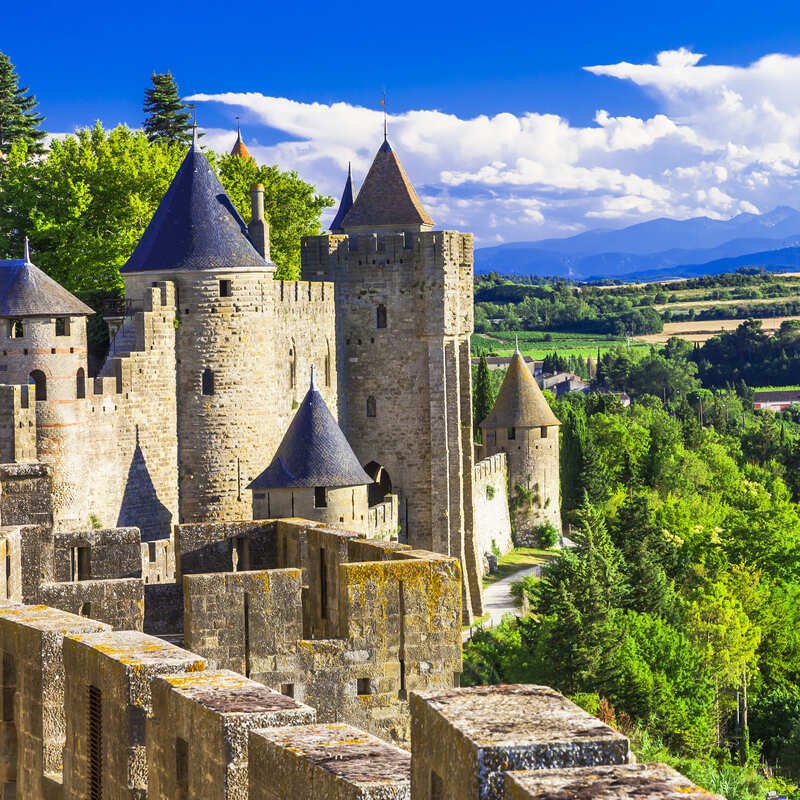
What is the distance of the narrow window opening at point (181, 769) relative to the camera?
32.8 feet

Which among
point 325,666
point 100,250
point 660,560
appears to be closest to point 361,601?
point 325,666

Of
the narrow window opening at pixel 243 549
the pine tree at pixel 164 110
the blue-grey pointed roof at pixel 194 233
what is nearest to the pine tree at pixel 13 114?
the pine tree at pixel 164 110

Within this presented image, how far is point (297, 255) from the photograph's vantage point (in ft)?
191

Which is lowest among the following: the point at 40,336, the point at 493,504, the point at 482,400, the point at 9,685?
the point at 493,504

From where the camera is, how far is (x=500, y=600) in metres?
53.0

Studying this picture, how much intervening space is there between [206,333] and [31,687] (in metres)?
27.2

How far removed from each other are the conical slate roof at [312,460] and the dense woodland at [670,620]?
22.8ft

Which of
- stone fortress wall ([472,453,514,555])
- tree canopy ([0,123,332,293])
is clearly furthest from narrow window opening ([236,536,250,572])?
stone fortress wall ([472,453,514,555])

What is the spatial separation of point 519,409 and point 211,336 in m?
26.8

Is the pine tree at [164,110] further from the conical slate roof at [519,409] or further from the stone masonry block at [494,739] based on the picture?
the stone masonry block at [494,739]

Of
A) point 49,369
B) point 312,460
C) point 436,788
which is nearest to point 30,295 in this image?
point 49,369

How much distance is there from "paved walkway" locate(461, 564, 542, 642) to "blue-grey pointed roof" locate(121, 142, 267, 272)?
43.4 ft

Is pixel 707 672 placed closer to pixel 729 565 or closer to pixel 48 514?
pixel 729 565

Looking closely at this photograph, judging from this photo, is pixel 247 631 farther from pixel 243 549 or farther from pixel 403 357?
pixel 403 357
